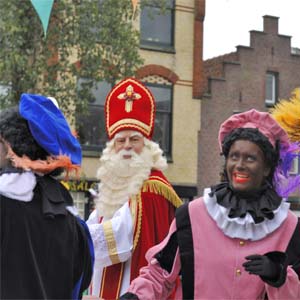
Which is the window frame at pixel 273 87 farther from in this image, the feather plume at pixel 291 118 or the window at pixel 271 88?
the feather plume at pixel 291 118

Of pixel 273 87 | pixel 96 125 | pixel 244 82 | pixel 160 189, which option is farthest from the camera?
pixel 273 87

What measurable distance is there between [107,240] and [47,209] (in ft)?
6.06

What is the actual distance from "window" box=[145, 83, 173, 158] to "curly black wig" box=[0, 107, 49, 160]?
656 inches

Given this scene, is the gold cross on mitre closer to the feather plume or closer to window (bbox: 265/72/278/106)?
the feather plume

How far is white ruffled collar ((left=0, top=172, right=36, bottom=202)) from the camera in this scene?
10.0ft

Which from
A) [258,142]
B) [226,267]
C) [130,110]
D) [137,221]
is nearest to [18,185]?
[226,267]

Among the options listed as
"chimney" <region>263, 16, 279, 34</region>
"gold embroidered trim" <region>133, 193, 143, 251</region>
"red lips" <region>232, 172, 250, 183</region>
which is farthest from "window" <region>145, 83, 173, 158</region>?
"red lips" <region>232, 172, 250, 183</region>

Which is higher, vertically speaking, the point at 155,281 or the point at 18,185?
the point at 18,185

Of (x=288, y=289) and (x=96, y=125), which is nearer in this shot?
(x=288, y=289)

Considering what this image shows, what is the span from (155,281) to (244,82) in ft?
60.3

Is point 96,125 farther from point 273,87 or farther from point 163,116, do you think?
point 273,87

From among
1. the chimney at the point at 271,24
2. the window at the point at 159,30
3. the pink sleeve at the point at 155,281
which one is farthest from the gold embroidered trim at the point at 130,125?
the chimney at the point at 271,24

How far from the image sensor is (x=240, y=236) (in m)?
3.43

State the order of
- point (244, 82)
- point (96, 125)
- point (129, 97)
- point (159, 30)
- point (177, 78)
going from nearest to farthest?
point (129, 97) < point (96, 125) < point (159, 30) < point (177, 78) < point (244, 82)
